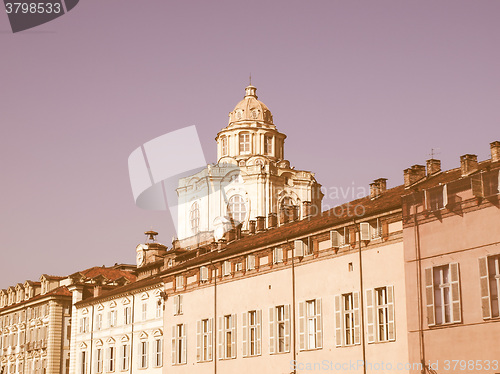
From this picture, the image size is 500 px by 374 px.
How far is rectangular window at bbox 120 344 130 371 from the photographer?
2413 inches

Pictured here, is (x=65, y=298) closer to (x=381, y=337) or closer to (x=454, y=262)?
(x=381, y=337)

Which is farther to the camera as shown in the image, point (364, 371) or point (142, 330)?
point (142, 330)

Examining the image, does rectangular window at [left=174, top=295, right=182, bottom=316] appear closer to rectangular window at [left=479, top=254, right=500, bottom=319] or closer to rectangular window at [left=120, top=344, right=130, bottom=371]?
rectangular window at [left=120, top=344, right=130, bottom=371]

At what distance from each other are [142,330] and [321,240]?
22998 mm

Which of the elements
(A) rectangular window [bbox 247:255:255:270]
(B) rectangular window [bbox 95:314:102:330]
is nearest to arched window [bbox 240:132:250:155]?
(B) rectangular window [bbox 95:314:102:330]

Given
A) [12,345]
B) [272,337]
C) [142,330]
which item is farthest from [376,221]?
[12,345]

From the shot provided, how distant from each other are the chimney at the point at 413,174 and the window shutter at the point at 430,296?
871 centimetres

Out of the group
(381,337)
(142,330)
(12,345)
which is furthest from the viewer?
(12,345)

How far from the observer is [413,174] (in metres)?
40.6

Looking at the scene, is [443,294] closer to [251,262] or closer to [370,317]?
[370,317]

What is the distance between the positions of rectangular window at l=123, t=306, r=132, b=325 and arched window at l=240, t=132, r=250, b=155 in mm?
33644

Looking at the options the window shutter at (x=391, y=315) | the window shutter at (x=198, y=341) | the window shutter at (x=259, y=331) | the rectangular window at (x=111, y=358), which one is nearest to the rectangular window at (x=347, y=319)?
the window shutter at (x=391, y=315)

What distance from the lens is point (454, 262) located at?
102 ft

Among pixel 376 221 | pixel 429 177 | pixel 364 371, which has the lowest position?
pixel 364 371
